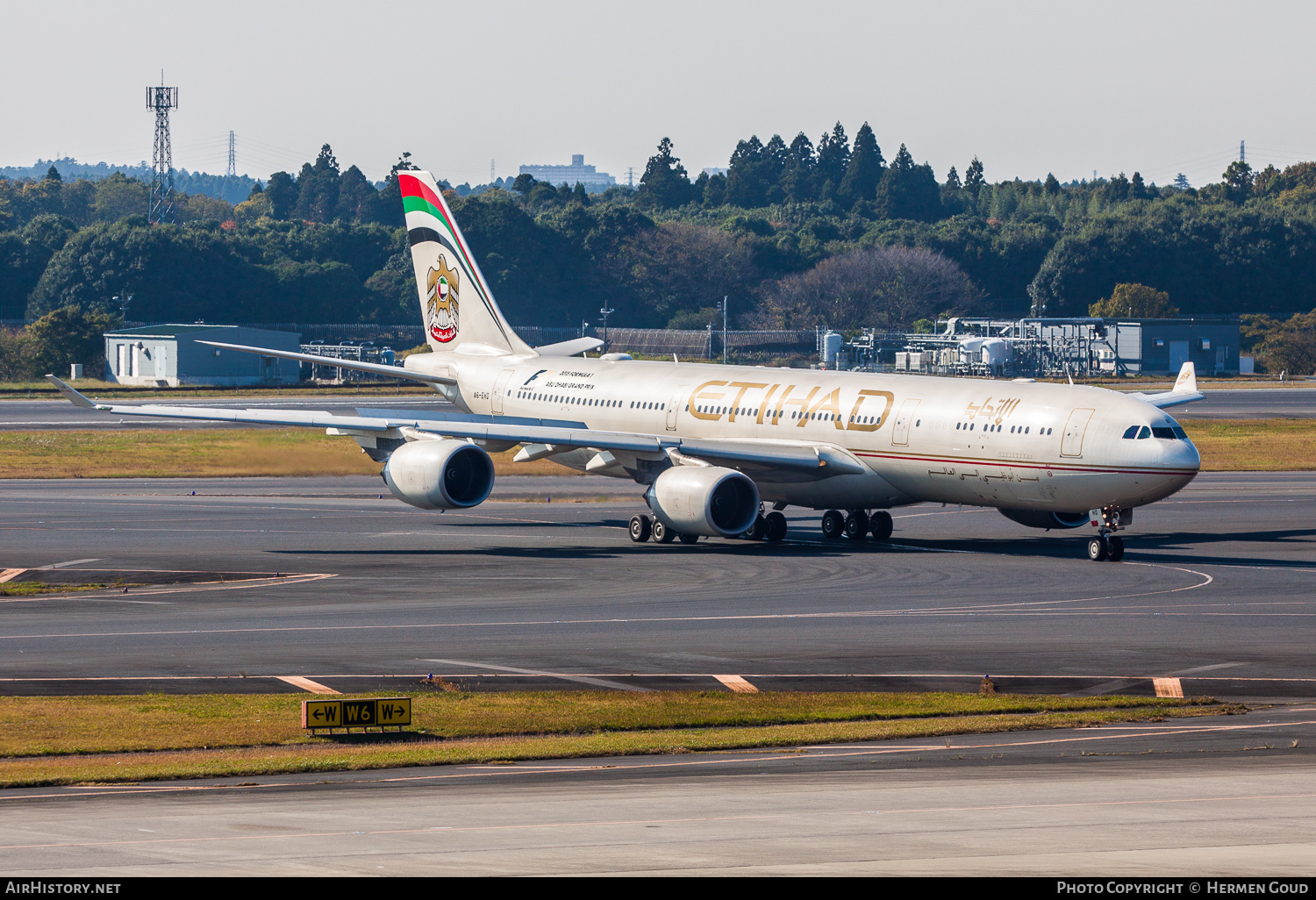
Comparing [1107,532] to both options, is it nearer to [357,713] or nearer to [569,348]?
[569,348]

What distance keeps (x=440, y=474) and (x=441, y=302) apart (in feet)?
52.1

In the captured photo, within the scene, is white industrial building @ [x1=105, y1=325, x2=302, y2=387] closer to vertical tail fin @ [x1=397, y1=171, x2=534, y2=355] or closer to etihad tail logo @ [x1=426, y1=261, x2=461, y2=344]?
etihad tail logo @ [x1=426, y1=261, x2=461, y2=344]

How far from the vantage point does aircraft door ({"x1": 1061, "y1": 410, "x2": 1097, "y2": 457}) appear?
44.5 m

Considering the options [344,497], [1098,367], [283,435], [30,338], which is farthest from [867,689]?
[1098,367]

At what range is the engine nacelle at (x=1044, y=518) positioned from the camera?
5000 cm

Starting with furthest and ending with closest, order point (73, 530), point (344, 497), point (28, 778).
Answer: point (344, 497) < point (73, 530) < point (28, 778)

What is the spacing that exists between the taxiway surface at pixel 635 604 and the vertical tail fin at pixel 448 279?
6965mm

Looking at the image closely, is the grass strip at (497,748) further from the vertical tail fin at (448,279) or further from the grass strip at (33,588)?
the vertical tail fin at (448,279)

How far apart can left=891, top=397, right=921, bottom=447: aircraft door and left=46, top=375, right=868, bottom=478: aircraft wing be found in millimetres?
1551

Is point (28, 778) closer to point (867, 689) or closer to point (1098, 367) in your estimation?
point (867, 689)

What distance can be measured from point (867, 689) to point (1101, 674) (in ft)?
14.9

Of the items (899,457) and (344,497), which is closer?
(899,457)

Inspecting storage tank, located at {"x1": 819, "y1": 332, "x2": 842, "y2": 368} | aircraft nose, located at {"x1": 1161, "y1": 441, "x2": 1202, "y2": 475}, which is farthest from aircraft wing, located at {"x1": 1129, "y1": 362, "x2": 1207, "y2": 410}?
storage tank, located at {"x1": 819, "y1": 332, "x2": 842, "y2": 368}

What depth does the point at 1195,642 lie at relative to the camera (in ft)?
107
